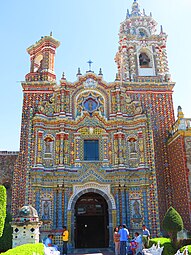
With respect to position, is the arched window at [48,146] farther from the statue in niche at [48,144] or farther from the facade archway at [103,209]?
the facade archway at [103,209]

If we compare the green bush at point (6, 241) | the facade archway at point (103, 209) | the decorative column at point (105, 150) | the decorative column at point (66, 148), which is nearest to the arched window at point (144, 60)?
the decorative column at point (105, 150)

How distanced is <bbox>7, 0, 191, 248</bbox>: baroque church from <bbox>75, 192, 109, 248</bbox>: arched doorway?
0.20 ft

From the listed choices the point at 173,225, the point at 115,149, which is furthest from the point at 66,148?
the point at 173,225

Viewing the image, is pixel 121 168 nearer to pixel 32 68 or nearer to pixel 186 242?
pixel 186 242

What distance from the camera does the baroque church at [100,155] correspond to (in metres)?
17.9

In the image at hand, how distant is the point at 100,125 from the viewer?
1998cm

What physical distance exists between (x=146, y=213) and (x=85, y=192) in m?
3.82

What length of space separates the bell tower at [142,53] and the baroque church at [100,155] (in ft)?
1.46

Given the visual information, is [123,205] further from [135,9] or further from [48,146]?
[135,9]

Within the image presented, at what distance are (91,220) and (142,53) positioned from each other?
1313 cm

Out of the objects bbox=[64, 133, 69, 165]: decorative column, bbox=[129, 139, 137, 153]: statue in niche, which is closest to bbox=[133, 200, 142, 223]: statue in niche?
bbox=[129, 139, 137, 153]: statue in niche

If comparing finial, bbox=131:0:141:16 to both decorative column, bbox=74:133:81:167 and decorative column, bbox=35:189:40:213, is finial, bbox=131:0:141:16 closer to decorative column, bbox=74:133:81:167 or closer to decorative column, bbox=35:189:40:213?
decorative column, bbox=74:133:81:167

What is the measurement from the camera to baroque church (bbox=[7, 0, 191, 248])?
17891 mm

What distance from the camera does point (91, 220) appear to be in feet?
65.0
